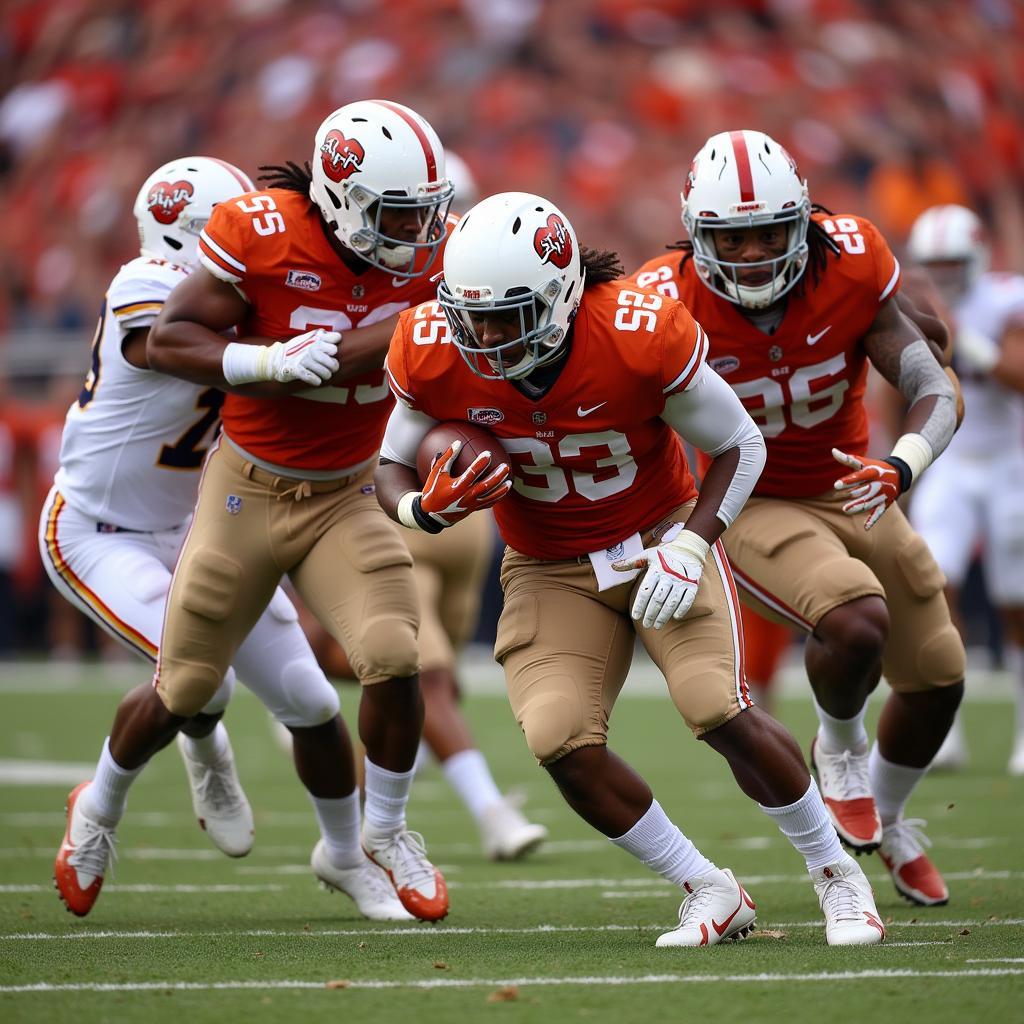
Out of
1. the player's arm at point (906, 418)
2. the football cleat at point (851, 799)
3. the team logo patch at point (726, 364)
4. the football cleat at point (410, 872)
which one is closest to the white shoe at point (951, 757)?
the football cleat at point (851, 799)

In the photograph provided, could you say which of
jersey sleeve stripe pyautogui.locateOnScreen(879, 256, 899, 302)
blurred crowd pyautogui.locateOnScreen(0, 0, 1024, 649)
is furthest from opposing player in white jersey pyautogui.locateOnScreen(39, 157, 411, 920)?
blurred crowd pyautogui.locateOnScreen(0, 0, 1024, 649)

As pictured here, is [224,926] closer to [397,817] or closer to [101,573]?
[397,817]

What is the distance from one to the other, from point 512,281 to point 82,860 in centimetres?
204

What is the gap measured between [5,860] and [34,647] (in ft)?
34.3

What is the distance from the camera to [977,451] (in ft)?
26.6

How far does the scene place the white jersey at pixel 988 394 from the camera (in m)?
8.00

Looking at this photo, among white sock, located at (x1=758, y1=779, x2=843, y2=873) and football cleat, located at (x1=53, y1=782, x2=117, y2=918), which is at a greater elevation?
white sock, located at (x1=758, y1=779, x2=843, y2=873)

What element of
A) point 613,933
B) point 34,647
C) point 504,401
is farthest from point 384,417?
point 34,647

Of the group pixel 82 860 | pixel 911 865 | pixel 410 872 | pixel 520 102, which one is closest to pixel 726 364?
pixel 911 865

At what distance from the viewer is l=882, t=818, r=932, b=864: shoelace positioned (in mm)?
4830

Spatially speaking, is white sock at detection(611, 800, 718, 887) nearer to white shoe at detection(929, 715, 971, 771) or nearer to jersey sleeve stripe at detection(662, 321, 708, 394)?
jersey sleeve stripe at detection(662, 321, 708, 394)

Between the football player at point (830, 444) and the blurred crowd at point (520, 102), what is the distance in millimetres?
10440

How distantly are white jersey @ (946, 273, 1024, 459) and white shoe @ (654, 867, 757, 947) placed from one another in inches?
174

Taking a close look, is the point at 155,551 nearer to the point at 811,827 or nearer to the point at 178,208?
the point at 178,208
